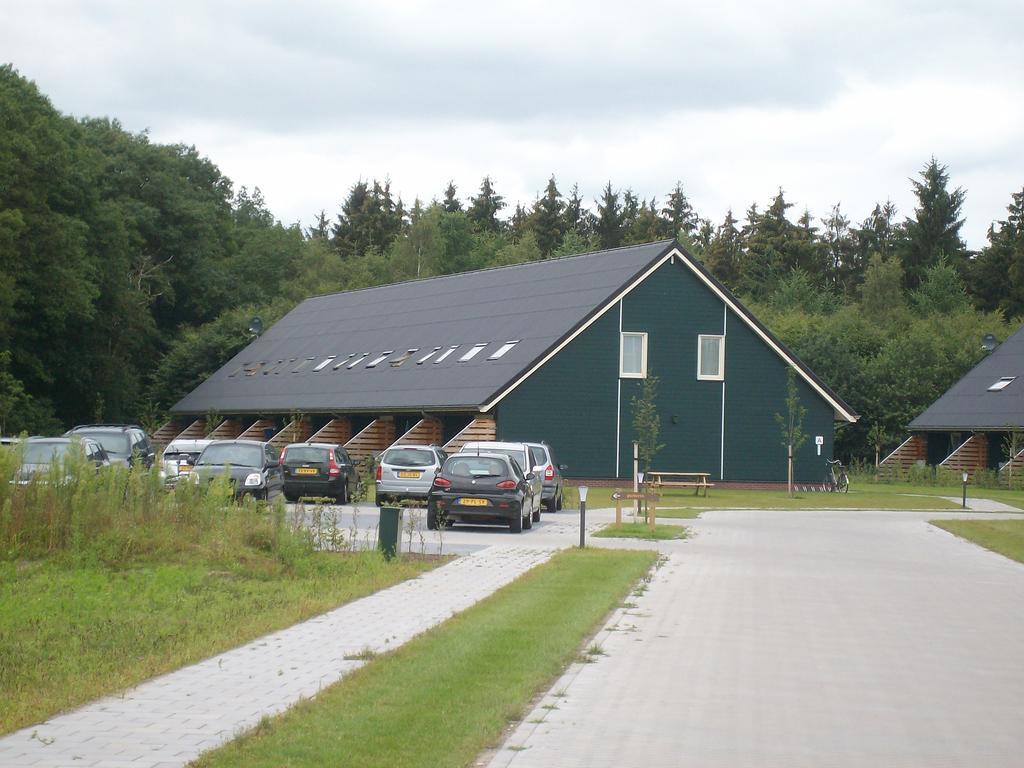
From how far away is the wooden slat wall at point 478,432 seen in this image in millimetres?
47688

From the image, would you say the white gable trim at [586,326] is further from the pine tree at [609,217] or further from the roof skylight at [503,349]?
the pine tree at [609,217]

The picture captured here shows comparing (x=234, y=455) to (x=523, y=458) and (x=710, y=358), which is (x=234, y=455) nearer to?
(x=523, y=458)

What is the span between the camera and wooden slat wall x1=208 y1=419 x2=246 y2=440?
6438 cm

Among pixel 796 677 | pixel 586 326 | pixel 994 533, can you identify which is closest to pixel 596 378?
pixel 586 326

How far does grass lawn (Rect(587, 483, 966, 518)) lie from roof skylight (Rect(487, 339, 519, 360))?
577 cm

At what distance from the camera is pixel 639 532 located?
26.9m

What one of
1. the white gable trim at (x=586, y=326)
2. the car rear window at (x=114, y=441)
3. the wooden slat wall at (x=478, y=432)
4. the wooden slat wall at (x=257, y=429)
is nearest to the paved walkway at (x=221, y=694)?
the car rear window at (x=114, y=441)

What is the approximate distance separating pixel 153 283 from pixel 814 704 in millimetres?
68971

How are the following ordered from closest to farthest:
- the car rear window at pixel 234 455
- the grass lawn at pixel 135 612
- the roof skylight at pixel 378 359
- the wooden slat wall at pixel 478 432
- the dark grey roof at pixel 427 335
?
the grass lawn at pixel 135 612 → the car rear window at pixel 234 455 → the wooden slat wall at pixel 478 432 → the dark grey roof at pixel 427 335 → the roof skylight at pixel 378 359

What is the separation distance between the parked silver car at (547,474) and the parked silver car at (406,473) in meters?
2.60

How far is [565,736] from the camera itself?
873cm

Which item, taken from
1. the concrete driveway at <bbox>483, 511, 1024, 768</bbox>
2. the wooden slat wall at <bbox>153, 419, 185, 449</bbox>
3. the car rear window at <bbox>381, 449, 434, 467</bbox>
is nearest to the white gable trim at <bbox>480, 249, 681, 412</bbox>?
the car rear window at <bbox>381, 449, 434, 467</bbox>

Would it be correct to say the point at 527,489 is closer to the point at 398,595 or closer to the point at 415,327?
the point at 398,595

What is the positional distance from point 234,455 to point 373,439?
901 inches
